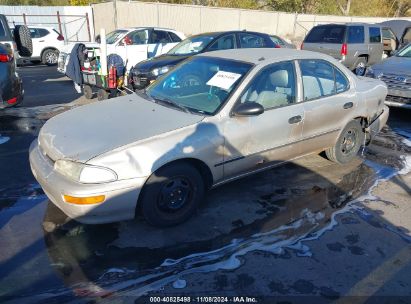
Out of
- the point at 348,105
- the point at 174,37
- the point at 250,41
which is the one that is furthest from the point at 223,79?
the point at 174,37

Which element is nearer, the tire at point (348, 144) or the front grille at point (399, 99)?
the tire at point (348, 144)

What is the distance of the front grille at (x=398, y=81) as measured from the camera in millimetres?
7160

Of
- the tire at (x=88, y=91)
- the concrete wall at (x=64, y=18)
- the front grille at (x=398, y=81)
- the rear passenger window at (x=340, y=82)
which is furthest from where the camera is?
the concrete wall at (x=64, y=18)

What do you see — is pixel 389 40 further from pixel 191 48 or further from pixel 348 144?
pixel 348 144

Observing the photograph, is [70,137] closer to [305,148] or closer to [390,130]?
[305,148]

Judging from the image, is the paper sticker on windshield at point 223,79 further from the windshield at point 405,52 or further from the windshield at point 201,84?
the windshield at point 405,52

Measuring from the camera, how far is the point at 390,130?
6.93m

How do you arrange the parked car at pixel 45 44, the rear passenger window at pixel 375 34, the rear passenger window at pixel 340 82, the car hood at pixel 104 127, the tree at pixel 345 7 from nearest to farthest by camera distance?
1. the car hood at pixel 104 127
2. the rear passenger window at pixel 340 82
3. the rear passenger window at pixel 375 34
4. the parked car at pixel 45 44
5. the tree at pixel 345 7

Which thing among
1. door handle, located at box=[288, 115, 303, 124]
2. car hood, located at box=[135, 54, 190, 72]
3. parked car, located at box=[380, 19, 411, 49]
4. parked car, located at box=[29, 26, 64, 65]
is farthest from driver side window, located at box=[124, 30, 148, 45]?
parked car, located at box=[380, 19, 411, 49]

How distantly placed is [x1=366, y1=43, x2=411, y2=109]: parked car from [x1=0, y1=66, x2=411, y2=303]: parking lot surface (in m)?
2.96

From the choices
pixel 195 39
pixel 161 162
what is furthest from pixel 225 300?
pixel 195 39

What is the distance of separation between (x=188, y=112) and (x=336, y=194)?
2.06m

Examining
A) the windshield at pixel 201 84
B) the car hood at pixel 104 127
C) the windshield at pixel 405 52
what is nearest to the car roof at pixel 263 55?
the windshield at pixel 201 84

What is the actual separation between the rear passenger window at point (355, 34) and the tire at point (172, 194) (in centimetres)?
1010
